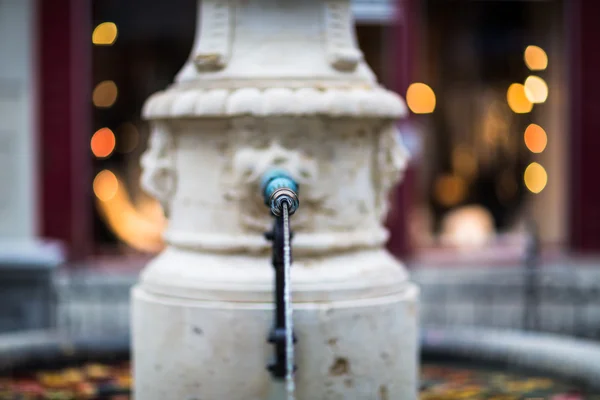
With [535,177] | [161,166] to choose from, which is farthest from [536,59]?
[161,166]

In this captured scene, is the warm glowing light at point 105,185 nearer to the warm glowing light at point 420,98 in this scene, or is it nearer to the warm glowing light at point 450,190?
the warm glowing light at point 420,98

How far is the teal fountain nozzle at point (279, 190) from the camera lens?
379 centimetres

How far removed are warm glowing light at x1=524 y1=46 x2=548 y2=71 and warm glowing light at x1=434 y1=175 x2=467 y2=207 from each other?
1529mm

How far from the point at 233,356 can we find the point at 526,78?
9.51m

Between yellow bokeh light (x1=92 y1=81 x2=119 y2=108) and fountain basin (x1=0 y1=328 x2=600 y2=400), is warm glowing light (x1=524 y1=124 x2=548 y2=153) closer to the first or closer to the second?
yellow bokeh light (x1=92 y1=81 x2=119 y2=108)

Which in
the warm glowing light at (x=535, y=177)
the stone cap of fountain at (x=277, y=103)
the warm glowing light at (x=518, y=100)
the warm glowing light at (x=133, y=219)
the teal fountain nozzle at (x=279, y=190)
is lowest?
the warm glowing light at (x=133, y=219)

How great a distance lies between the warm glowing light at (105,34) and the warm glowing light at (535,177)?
4.89 meters

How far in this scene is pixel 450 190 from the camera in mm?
13164

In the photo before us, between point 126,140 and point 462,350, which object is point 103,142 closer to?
point 126,140

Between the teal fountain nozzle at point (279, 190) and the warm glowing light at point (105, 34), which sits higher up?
the warm glowing light at point (105, 34)

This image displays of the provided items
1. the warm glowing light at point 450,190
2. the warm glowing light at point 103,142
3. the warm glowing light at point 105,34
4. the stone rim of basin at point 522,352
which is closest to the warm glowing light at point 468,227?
the warm glowing light at point 450,190

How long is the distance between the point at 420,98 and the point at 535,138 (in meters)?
1.50

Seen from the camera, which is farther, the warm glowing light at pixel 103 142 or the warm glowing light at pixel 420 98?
the warm glowing light at pixel 420 98

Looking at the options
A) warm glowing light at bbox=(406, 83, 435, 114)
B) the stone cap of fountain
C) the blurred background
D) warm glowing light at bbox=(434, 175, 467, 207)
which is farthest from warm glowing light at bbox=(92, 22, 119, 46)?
the stone cap of fountain
